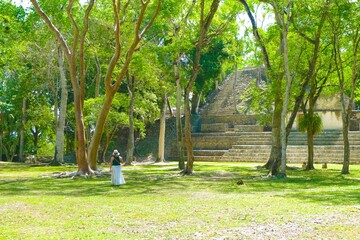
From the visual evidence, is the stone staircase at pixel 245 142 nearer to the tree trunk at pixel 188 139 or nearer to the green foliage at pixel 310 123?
the green foliage at pixel 310 123

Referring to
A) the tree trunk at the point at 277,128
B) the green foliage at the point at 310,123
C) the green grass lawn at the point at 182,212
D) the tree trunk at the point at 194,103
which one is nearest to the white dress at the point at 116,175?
the green grass lawn at the point at 182,212

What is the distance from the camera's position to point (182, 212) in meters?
9.48

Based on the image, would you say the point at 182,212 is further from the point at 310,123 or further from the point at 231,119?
the point at 231,119

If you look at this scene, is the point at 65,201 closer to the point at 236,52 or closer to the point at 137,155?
the point at 236,52

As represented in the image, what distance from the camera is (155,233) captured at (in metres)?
7.43

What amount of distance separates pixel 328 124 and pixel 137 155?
579 inches

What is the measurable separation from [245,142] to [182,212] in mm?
26049

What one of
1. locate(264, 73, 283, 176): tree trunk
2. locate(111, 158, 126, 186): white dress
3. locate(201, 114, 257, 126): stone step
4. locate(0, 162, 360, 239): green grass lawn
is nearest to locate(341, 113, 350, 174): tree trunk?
locate(264, 73, 283, 176): tree trunk

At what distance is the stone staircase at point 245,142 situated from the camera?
31.1m

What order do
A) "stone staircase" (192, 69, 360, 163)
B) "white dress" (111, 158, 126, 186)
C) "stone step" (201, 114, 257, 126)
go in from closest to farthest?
"white dress" (111, 158, 126, 186) → "stone staircase" (192, 69, 360, 163) → "stone step" (201, 114, 257, 126)

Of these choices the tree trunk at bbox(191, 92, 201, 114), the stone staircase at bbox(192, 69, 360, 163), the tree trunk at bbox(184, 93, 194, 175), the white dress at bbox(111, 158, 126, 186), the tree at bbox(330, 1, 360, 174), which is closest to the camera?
the white dress at bbox(111, 158, 126, 186)

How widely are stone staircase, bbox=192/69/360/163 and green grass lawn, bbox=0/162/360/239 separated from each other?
16.3 metres

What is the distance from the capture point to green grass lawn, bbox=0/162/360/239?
7414 mm

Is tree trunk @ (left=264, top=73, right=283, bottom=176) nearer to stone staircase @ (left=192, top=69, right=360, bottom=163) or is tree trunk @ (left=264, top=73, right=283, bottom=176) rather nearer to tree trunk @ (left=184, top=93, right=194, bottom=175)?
tree trunk @ (left=184, top=93, right=194, bottom=175)
